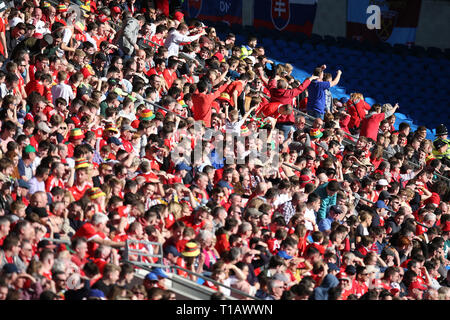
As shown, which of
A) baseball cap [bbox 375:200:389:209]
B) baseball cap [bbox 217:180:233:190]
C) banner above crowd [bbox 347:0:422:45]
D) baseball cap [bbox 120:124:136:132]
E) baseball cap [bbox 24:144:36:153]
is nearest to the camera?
baseball cap [bbox 24:144:36:153]

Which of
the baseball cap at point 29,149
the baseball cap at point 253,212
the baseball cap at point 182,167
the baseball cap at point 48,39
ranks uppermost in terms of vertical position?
the baseball cap at point 48,39

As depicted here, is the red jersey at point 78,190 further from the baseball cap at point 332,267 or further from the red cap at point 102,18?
the red cap at point 102,18

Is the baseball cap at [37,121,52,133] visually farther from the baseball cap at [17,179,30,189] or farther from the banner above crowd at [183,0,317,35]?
the banner above crowd at [183,0,317,35]

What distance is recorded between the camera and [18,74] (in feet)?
47.7

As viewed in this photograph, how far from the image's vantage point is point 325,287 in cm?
1209

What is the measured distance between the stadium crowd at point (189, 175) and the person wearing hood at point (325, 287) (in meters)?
0.02

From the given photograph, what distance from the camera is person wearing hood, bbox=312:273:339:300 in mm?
11812

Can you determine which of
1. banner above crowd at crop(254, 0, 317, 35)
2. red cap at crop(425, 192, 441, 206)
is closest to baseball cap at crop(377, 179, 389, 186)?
red cap at crop(425, 192, 441, 206)

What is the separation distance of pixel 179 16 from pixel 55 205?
10914 millimetres

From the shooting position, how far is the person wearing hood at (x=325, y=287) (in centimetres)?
1181

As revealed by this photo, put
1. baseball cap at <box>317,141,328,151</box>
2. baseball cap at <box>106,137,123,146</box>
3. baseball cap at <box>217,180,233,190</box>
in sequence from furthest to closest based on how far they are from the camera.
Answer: baseball cap at <box>317,141,328,151</box> < baseball cap at <box>217,180,233,190</box> < baseball cap at <box>106,137,123,146</box>

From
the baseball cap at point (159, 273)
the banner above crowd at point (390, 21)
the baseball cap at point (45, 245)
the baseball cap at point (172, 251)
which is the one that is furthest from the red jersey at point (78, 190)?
the banner above crowd at point (390, 21)

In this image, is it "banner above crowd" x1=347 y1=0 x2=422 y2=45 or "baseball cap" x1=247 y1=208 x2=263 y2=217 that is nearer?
"baseball cap" x1=247 y1=208 x2=263 y2=217

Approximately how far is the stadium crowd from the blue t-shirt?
36mm
